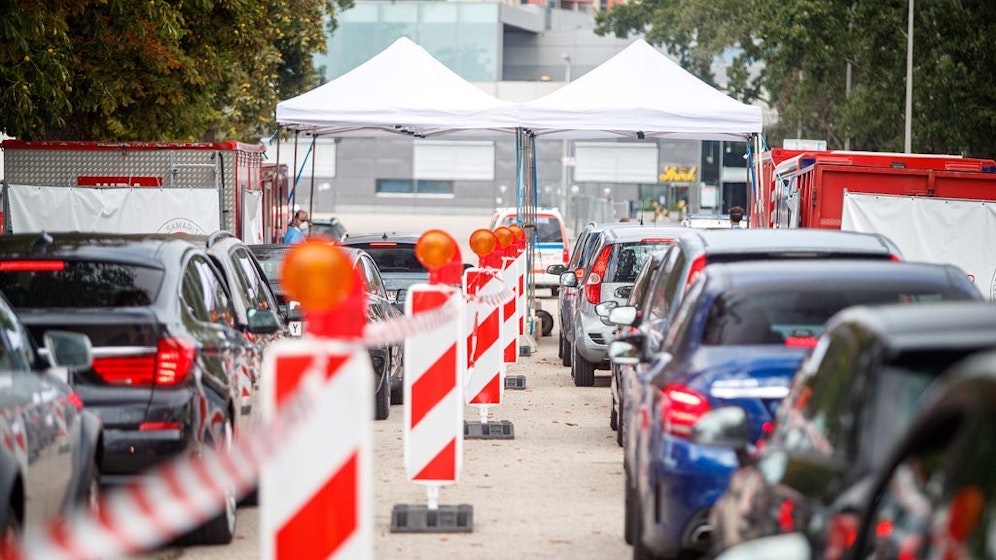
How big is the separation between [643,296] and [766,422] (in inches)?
221

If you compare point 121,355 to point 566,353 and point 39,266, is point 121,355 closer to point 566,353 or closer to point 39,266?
point 39,266

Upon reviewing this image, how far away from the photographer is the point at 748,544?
4.95 m

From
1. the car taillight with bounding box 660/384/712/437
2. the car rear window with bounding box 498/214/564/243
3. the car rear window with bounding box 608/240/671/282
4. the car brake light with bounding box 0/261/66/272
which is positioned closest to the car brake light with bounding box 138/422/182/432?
the car brake light with bounding box 0/261/66/272

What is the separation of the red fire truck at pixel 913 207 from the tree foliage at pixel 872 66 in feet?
47.2

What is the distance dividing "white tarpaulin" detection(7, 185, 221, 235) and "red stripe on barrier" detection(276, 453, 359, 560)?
16.7 meters

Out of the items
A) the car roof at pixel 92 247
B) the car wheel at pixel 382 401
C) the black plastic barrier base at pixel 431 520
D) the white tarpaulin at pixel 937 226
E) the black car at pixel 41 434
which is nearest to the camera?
the black car at pixel 41 434

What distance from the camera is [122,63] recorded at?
21594 mm

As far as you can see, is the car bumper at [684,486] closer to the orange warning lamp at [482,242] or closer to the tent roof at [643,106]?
the orange warning lamp at [482,242]

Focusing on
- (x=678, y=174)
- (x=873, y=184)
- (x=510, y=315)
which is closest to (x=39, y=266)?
(x=510, y=315)

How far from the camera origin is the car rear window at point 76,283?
8.78 m

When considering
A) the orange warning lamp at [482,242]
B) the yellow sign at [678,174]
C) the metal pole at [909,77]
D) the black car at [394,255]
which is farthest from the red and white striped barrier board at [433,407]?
the yellow sign at [678,174]

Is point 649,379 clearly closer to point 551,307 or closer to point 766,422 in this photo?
point 766,422

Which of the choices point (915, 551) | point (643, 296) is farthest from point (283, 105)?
point (915, 551)

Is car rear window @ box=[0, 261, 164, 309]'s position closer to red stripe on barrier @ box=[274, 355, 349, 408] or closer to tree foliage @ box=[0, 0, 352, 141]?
red stripe on barrier @ box=[274, 355, 349, 408]
